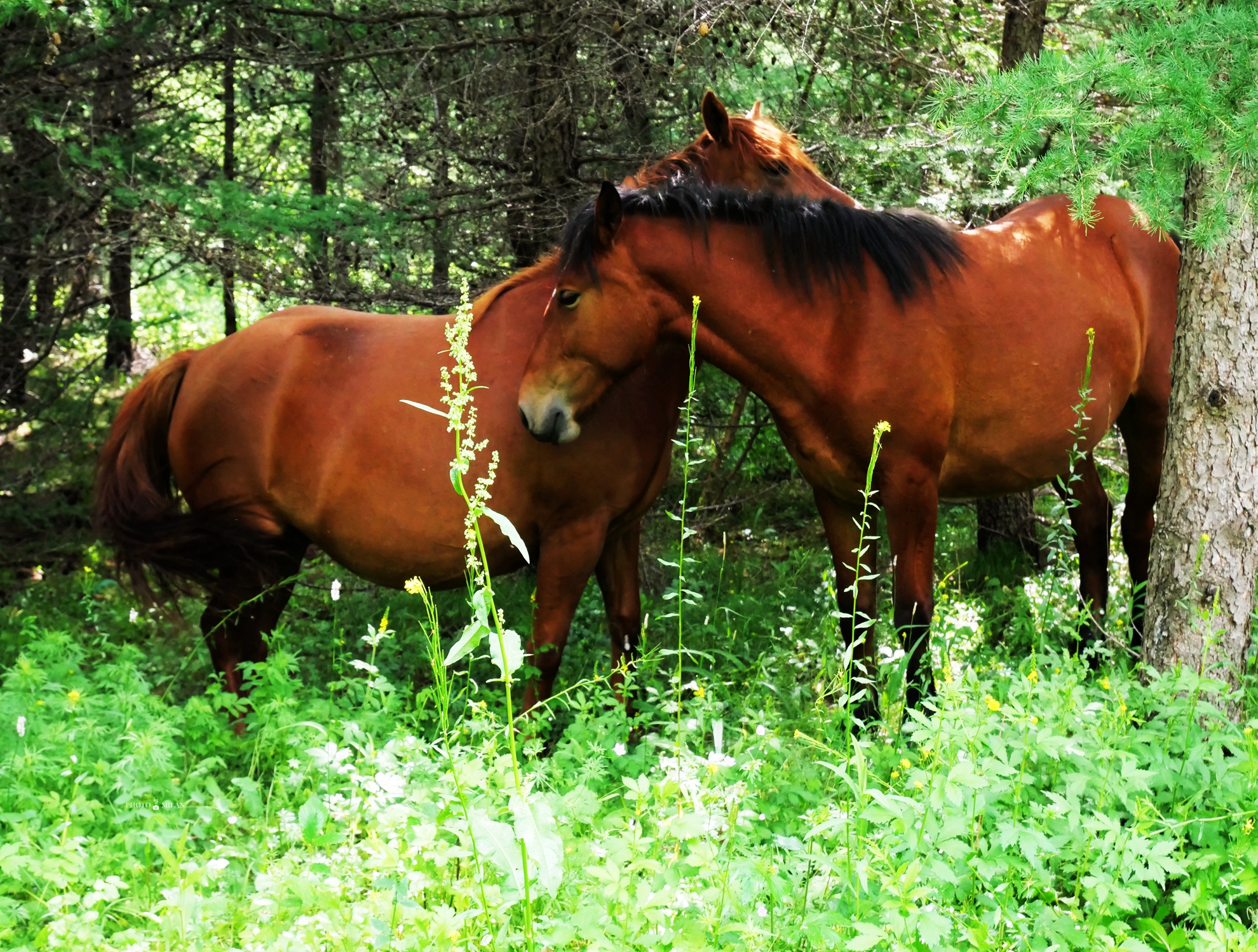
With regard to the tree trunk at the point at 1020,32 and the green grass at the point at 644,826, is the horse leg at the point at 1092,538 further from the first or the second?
the tree trunk at the point at 1020,32

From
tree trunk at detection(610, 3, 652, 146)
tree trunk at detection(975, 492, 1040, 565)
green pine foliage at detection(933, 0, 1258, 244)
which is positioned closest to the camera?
green pine foliage at detection(933, 0, 1258, 244)

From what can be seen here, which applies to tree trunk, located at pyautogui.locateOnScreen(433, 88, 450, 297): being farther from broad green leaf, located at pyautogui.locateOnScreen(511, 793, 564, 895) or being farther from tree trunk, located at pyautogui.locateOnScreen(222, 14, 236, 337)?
broad green leaf, located at pyautogui.locateOnScreen(511, 793, 564, 895)

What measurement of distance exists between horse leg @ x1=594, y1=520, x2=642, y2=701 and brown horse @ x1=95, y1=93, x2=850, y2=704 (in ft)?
0.03

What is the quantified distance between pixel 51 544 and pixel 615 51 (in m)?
4.54

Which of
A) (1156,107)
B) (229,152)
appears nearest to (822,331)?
(1156,107)

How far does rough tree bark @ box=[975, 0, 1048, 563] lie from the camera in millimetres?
6305

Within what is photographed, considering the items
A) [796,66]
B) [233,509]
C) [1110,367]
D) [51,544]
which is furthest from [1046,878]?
[51,544]

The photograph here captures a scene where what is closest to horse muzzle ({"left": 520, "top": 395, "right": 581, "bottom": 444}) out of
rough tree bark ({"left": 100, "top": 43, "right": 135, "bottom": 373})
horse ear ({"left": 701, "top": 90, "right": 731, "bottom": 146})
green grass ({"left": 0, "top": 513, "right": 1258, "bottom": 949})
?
green grass ({"left": 0, "top": 513, "right": 1258, "bottom": 949})

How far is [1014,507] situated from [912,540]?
A: 2.98 m

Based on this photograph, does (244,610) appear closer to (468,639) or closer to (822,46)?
(468,639)

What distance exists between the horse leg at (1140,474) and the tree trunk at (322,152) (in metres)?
4.21

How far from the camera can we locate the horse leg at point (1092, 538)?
5.27m

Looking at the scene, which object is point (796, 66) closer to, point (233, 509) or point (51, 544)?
point (233, 509)

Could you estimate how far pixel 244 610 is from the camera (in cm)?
476
